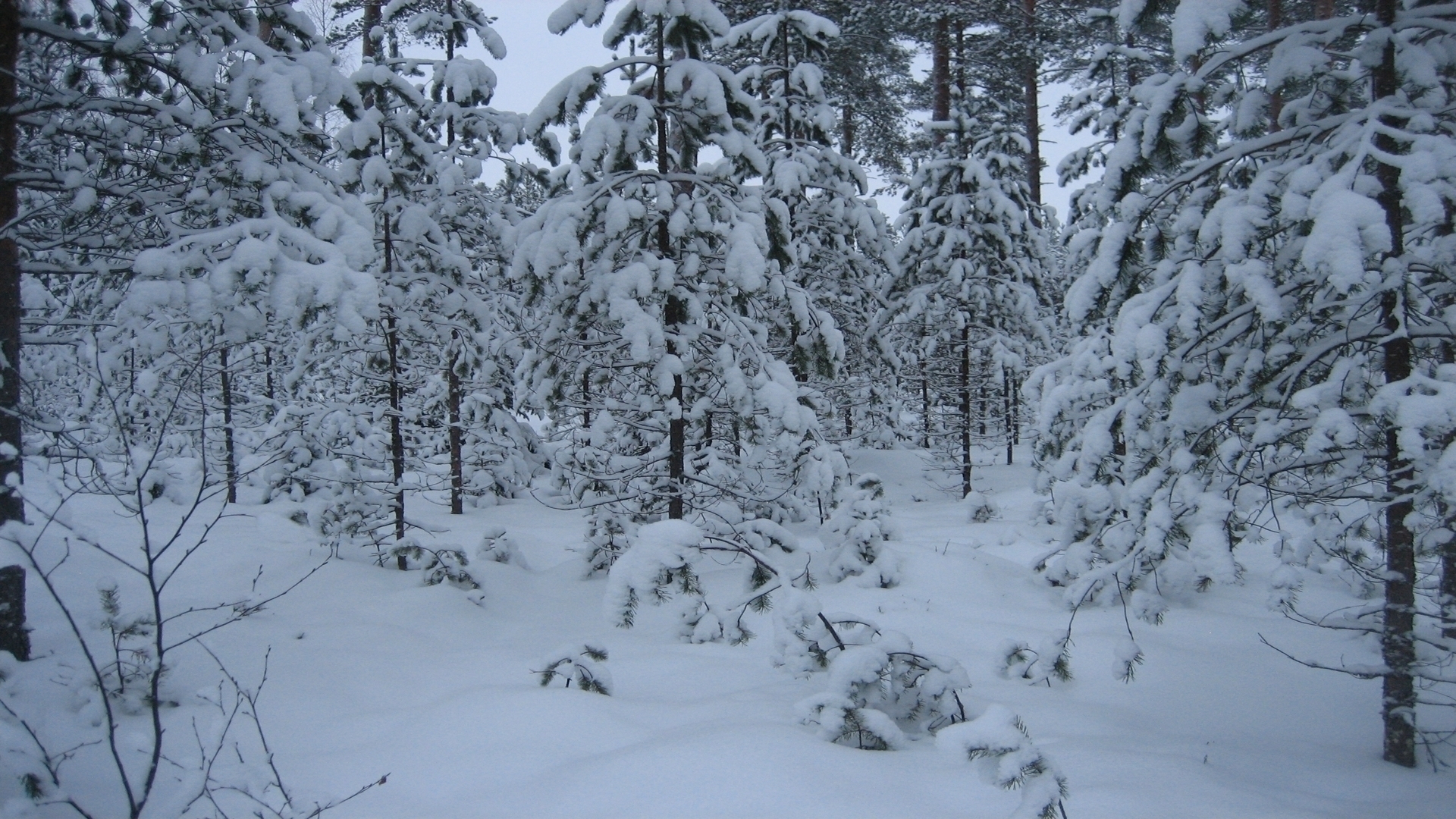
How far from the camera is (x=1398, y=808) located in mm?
4414

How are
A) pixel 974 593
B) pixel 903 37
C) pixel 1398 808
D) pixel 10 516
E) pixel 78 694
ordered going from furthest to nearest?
pixel 903 37, pixel 974 593, pixel 10 516, pixel 78 694, pixel 1398 808

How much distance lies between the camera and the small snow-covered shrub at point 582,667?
5.46m

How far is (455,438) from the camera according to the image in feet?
46.0

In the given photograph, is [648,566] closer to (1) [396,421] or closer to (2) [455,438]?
(1) [396,421]

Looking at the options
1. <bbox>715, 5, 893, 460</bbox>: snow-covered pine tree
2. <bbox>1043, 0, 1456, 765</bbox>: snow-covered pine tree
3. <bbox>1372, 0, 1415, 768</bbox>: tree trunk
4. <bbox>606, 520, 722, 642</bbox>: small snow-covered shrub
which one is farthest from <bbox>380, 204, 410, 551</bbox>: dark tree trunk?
<bbox>1372, 0, 1415, 768</bbox>: tree trunk

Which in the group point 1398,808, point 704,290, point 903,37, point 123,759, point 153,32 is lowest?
point 1398,808

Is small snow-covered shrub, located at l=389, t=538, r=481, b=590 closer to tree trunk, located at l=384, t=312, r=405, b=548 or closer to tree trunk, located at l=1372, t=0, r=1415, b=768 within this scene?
tree trunk, located at l=384, t=312, r=405, b=548

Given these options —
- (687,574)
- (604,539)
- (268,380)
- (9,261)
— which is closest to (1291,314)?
(687,574)

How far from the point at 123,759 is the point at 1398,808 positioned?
7405 mm

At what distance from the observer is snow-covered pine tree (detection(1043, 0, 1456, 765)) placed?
428cm

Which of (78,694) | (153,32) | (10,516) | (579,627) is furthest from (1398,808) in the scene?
(153,32)

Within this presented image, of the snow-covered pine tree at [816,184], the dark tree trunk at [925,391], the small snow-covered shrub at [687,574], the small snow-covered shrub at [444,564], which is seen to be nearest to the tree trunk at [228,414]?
the small snow-covered shrub at [444,564]

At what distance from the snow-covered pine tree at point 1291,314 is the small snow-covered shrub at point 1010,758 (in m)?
1.99

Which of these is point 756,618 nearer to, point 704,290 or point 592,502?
point 592,502
